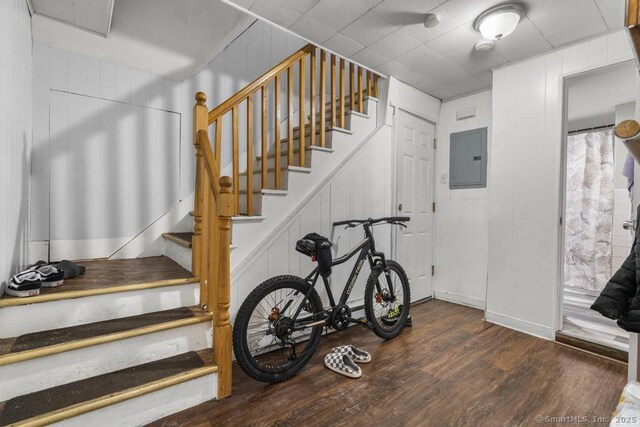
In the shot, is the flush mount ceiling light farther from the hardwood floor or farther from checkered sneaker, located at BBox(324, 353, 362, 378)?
checkered sneaker, located at BBox(324, 353, 362, 378)

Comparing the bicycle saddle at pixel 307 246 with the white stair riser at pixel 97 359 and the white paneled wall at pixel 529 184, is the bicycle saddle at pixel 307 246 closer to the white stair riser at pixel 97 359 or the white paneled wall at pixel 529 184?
the white stair riser at pixel 97 359

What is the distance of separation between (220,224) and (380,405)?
1.30 metres

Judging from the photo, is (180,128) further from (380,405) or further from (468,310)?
(468,310)

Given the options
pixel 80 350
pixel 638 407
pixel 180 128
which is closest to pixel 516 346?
pixel 638 407

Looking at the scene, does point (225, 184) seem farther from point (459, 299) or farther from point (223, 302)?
point (459, 299)

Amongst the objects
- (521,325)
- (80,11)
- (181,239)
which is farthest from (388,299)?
(80,11)

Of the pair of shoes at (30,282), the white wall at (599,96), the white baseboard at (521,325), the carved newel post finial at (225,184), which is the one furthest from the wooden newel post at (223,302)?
the white wall at (599,96)

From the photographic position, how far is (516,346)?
2367mm

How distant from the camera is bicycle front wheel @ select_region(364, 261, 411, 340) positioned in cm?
237

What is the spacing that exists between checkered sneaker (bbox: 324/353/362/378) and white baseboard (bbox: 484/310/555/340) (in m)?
1.66

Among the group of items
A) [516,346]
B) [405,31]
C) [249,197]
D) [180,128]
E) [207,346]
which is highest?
[405,31]

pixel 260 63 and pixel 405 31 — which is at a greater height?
pixel 260 63

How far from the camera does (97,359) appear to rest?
1.45 m

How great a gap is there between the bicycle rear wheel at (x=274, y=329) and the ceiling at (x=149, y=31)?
1915 mm
